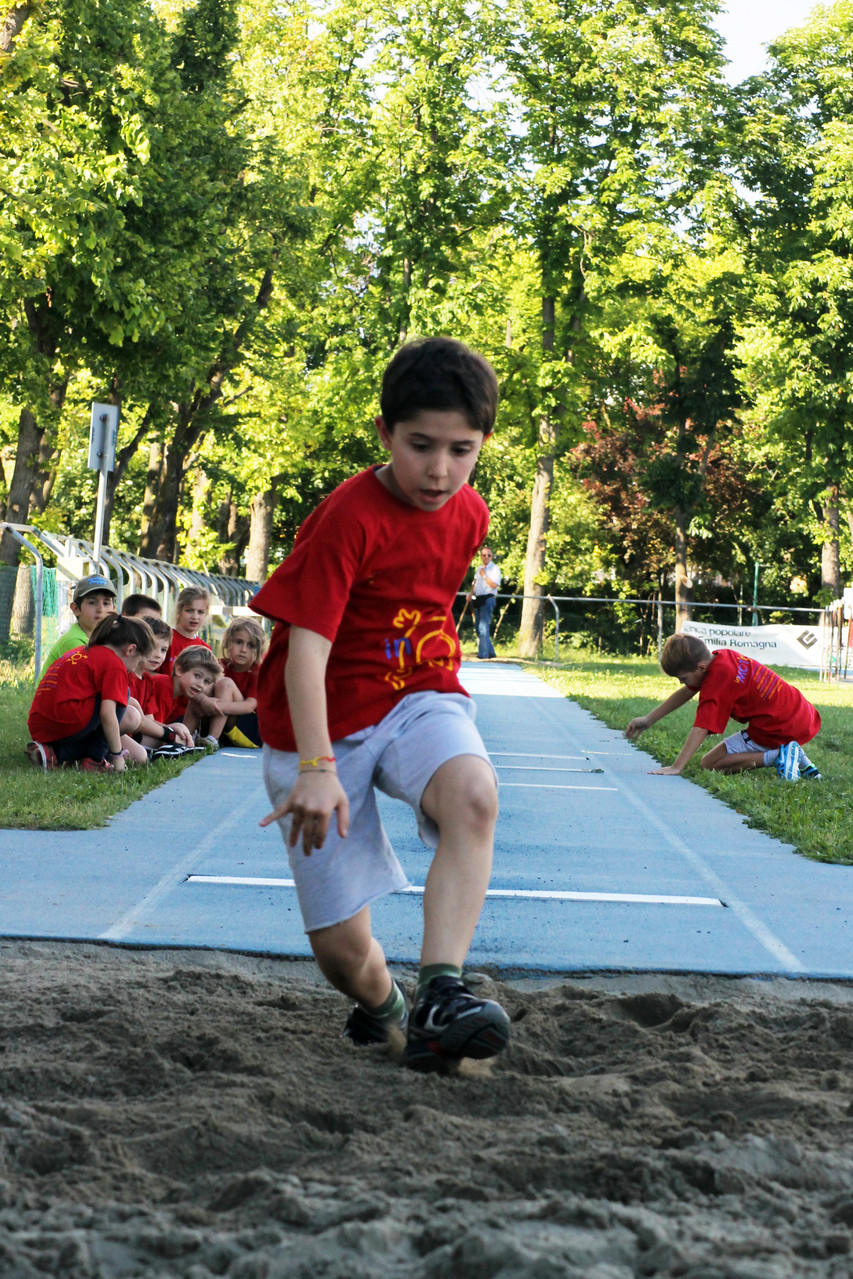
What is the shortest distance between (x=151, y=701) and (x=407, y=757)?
22.6 ft

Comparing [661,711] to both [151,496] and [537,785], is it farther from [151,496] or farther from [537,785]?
[151,496]

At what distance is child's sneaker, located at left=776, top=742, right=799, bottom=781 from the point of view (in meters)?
9.70

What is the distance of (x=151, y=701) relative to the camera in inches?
387

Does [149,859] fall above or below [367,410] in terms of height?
below

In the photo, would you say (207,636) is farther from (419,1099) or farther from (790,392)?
(790,392)

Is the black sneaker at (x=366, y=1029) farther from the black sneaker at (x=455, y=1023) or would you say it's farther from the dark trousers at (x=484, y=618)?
the dark trousers at (x=484, y=618)

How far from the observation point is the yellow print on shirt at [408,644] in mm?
3340

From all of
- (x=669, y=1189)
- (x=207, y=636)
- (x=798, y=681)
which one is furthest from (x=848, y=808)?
(x=798, y=681)

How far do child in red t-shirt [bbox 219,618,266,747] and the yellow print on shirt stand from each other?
24.5 ft

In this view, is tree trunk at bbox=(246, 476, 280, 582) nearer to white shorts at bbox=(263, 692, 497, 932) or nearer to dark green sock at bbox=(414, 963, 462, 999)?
white shorts at bbox=(263, 692, 497, 932)

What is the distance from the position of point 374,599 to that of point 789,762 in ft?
23.1

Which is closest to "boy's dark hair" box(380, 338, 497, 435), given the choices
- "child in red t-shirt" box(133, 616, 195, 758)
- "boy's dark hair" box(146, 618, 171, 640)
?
"child in red t-shirt" box(133, 616, 195, 758)

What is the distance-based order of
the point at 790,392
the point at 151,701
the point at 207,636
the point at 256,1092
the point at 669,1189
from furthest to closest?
the point at 790,392 < the point at 207,636 < the point at 151,701 < the point at 256,1092 < the point at 669,1189

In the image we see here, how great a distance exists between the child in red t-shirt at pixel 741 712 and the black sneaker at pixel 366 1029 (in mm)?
6458
